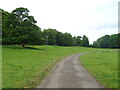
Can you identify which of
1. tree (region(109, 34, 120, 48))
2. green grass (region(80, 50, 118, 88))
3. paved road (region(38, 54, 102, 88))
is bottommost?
green grass (region(80, 50, 118, 88))

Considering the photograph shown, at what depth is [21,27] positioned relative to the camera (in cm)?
5469

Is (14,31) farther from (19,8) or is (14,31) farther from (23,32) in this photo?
(19,8)

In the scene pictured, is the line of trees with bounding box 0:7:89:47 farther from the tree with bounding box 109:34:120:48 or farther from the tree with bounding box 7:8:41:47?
the tree with bounding box 109:34:120:48

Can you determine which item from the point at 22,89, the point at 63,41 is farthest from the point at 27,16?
the point at 63,41

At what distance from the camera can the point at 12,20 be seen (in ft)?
183

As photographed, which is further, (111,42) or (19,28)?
(111,42)

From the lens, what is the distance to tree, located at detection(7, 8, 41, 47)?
54403 mm

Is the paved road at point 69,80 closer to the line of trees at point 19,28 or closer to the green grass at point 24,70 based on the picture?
the green grass at point 24,70

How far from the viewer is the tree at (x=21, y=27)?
54403 millimetres

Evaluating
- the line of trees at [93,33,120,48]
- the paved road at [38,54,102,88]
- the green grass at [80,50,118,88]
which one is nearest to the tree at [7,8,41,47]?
the green grass at [80,50,118,88]

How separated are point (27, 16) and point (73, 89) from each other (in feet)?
173

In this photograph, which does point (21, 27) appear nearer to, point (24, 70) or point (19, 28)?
point (19, 28)

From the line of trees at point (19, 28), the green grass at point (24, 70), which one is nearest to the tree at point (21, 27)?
the line of trees at point (19, 28)

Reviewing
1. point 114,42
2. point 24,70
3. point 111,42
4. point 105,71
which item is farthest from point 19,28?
point 111,42
